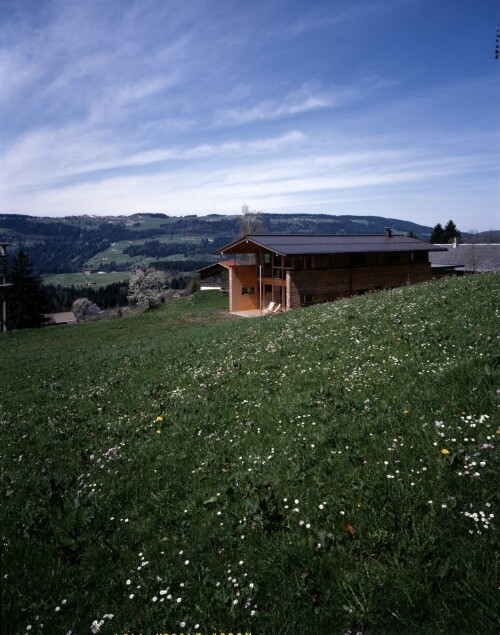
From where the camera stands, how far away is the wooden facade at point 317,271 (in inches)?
1626

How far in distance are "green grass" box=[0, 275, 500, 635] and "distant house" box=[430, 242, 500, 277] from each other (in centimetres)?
6550

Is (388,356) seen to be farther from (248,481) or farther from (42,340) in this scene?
(42,340)

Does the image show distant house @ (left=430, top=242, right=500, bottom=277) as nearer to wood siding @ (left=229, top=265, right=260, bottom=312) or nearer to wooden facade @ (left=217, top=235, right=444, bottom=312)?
wooden facade @ (left=217, top=235, right=444, bottom=312)

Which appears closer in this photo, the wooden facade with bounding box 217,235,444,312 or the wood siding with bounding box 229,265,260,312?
the wooden facade with bounding box 217,235,444,312

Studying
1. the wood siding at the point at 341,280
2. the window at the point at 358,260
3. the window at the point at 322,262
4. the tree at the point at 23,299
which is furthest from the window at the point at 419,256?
the tree at the point at 23,299

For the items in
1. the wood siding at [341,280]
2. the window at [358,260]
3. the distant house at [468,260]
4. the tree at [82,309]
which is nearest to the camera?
the wood siding at [341,280]

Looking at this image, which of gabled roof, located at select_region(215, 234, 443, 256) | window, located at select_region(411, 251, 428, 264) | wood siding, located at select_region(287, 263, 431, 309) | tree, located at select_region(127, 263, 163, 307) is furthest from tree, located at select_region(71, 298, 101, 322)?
window, located at select_region(411, 251, 428, 264)

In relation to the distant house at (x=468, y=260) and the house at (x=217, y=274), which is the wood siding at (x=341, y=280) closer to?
the house at (x=217, y=274)

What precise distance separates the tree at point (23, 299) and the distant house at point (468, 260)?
76986 millimetres

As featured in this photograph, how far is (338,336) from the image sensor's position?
→ 14172 mm

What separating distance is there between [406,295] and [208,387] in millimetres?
12860

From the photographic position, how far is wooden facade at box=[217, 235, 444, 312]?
136ft

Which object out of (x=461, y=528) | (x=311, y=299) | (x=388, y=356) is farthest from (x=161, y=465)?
(x=311, y=299)

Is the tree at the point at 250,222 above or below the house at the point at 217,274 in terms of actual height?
above
